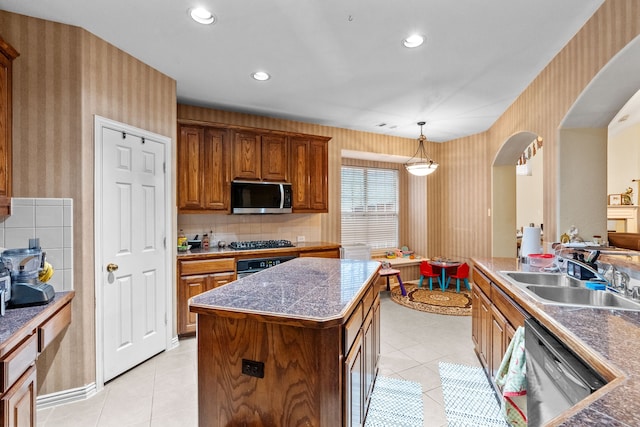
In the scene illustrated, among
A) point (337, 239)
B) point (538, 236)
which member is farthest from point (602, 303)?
point (337, 239)

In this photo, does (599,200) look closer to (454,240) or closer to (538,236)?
(538,236)

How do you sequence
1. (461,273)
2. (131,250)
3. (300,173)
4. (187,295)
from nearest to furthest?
A: (131,250)
(187,295)
(300,173)
(461,273)

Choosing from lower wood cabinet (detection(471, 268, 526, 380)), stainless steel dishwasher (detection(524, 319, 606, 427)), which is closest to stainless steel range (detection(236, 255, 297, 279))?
lower wood cabinet (detection(471, 268, 526, 380))

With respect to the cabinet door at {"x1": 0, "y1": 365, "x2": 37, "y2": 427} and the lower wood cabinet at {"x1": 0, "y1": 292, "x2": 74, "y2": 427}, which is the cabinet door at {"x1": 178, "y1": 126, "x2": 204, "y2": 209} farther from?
the cabinet door at {"x1": 0, "y1": 365, "x2": 37, "y2": 427}

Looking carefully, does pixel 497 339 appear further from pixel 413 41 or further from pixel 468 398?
pixel 413 41

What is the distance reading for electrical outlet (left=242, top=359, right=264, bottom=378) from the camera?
138 cm

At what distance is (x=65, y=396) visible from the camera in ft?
7.32

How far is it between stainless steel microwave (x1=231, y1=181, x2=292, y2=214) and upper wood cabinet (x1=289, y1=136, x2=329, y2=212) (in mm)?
197

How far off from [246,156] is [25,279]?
2.49 m

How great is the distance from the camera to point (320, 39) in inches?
96.7

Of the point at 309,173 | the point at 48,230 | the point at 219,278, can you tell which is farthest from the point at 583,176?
the point at 48,230

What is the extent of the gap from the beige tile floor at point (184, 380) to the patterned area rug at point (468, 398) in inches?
2.6

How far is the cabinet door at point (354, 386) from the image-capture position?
4.56 ft

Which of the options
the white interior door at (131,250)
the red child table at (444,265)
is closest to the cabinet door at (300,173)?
the white interior door at (131,250)
